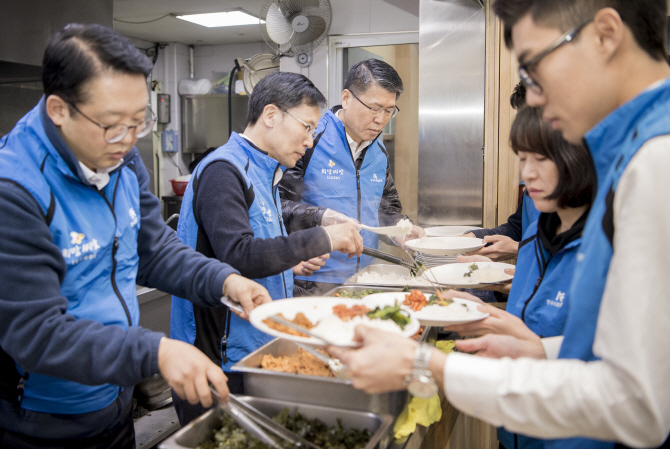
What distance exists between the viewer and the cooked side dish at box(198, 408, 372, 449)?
1196mm

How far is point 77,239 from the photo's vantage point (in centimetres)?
127

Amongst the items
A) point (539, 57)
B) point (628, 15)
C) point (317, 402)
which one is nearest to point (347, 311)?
point (317, 402)

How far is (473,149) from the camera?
412 cm

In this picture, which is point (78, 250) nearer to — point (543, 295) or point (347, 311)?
point (347, 311)

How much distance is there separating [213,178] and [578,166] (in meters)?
1.21

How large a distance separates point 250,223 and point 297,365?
653 mm

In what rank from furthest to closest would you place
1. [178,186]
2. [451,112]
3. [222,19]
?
[178,186]
[222,19]
[451,112]

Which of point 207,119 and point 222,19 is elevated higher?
point 222,19

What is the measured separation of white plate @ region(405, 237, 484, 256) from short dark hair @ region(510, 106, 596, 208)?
96 centimetres

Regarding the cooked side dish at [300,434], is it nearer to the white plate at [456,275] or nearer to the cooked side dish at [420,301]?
the cooked side dish at [420,301]

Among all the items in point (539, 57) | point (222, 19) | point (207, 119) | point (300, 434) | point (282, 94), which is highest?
point (222, 19)

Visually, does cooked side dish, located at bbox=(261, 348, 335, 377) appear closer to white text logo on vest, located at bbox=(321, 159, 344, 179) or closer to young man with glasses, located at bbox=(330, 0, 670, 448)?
young man with glasses, located at bbox=(330, 0, 670, 448)

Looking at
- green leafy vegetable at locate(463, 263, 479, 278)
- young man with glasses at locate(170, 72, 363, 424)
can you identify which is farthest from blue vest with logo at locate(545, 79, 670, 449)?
green leafy vegetable at locate(463, 263, 479, 278)

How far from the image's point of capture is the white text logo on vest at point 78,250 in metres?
1.25
